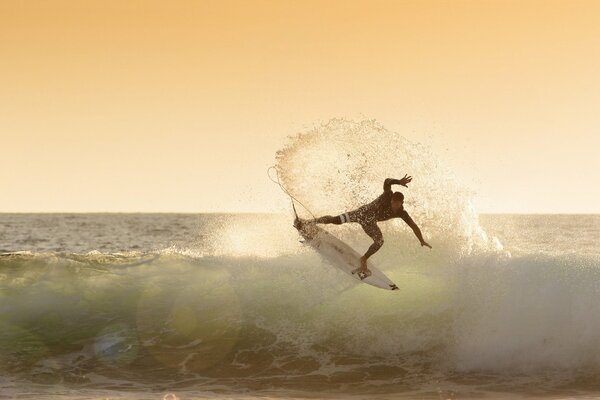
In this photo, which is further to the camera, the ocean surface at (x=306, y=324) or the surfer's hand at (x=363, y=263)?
the surfer's hand at (x=363, y=263)

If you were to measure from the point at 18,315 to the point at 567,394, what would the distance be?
1145 centimetres

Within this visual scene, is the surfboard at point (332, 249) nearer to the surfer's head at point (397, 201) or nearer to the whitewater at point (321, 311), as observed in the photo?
the whitewater at point (321, 311)

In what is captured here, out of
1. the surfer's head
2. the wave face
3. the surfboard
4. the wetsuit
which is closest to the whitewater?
the wave face

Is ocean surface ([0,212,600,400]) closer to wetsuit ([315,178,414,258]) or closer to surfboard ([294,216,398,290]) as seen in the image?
surfboard ([294,216,398,290])

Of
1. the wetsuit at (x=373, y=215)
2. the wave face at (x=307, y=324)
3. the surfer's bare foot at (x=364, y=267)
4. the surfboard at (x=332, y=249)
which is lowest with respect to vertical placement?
the wave face at (x=307, y=324)

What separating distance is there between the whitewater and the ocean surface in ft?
0.13

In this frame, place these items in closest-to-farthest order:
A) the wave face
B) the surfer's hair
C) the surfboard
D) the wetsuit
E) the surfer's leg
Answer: the wave face, the surfer's hair, the wetsuit, the surfer's leg, the surfboard

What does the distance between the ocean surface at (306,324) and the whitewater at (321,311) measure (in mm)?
40

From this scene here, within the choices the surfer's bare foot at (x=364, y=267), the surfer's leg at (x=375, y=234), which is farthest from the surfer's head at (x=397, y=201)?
the surfer's bare foot at (x=364, y=267)

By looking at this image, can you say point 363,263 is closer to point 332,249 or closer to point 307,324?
point 332,249

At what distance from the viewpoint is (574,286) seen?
618 inches

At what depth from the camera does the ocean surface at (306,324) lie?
44.2ft

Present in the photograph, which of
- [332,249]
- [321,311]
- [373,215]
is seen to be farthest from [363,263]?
[321,311]

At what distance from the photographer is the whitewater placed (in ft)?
44.8
